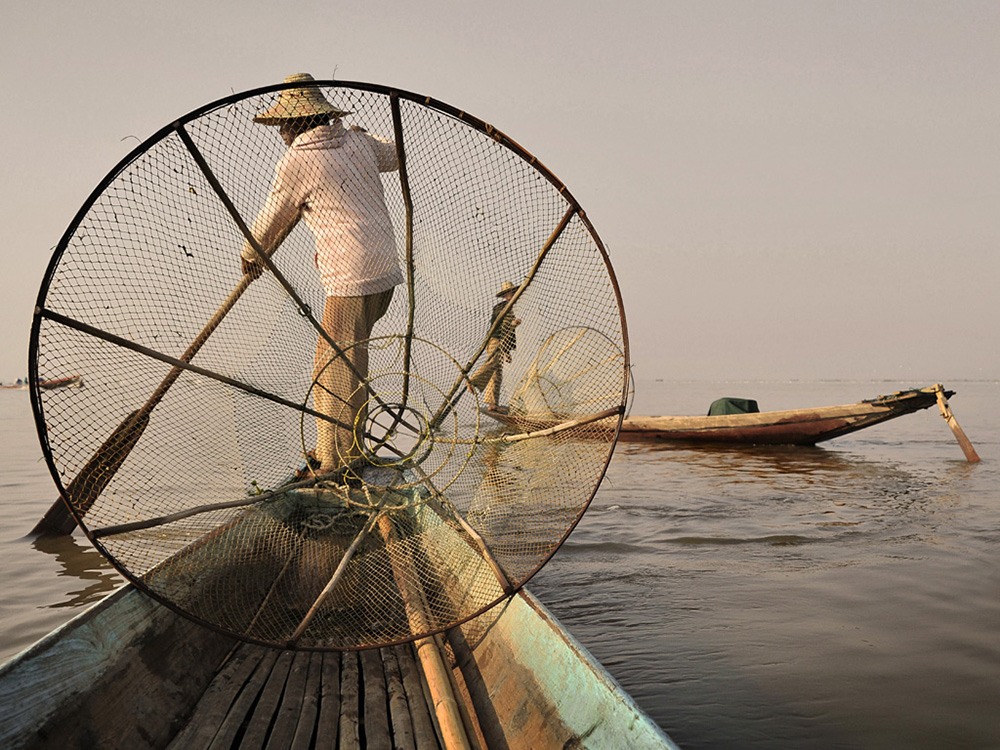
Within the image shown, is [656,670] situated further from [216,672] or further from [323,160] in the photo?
[323,160]

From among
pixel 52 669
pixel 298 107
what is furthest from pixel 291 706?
pixel 298 107

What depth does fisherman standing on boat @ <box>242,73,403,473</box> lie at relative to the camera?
3.29 m

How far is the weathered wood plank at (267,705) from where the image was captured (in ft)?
6.28

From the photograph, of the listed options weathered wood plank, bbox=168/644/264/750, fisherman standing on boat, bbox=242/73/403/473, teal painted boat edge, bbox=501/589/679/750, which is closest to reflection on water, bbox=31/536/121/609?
fisherman standing on boat, bbox=242/73/403/473

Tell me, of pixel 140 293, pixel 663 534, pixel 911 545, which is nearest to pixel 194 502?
pixel 140 293

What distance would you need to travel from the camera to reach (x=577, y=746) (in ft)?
5.22

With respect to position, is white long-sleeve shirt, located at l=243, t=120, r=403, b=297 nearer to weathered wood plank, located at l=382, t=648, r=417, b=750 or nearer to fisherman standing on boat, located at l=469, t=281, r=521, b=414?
fisherman standing on boat, located at l=469, t=281, r=521, b=414

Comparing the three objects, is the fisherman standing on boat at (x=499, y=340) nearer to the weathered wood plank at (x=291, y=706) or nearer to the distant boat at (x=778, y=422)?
the weathered wood plank at (x=291, y=706)

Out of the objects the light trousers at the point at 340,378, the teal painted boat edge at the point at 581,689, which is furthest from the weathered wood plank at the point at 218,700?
the light trousers at the point at 340,378

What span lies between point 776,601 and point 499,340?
198 cm

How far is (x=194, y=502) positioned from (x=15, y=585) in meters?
1.89

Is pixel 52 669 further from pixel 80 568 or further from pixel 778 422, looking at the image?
pixel 778 422

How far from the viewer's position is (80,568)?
15.0ft

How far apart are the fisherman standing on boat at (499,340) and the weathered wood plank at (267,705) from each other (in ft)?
5.07
